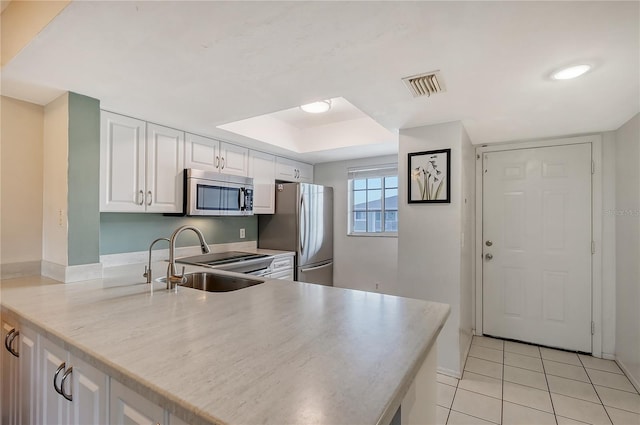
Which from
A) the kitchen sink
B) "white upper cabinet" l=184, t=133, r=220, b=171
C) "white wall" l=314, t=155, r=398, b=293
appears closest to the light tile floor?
"white wall" l=314, t=155, r=398, b=293

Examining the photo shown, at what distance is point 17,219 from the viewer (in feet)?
6.31

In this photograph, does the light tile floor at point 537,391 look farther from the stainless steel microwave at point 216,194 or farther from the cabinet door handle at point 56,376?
the stainless steel microwave at point 216,194

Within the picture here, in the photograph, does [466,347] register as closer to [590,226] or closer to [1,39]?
[590,226]

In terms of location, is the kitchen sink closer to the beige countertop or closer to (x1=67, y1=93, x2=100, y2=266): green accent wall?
the beige countertop

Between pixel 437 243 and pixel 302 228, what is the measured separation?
1630 millimetres

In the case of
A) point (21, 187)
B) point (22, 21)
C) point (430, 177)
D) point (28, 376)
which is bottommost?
point (28, 376)

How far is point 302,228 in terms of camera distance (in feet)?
11.6

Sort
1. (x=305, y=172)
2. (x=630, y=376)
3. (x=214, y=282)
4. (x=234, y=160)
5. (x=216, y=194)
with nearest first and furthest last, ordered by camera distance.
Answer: (x=214, y=282), (x=630, y=376), (x=216, y=194), (x=234, y=160), (x=305, y=172)

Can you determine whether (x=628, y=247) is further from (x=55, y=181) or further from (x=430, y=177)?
(x=55, y=181)

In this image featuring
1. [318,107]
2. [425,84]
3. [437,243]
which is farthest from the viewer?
[318,107]

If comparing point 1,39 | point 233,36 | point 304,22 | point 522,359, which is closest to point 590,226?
point 522,359

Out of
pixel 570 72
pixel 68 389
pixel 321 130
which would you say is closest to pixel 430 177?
pixel 570 72

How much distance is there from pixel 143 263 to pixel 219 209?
802 millimetres

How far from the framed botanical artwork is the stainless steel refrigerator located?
1.45 meters
